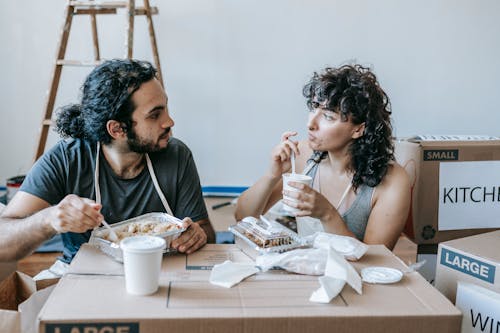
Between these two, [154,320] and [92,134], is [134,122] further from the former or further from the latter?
[154,320]

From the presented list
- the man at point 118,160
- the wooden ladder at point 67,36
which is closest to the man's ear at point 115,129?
the man at point 118,160

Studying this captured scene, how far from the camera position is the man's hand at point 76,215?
1.10 metres

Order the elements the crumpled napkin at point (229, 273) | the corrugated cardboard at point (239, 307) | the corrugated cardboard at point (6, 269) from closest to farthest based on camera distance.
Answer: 1. the corrugated cardboard at point (239, 307)
2. the crumpled napkin at point (229, 273)
3. the corrugated cardboard at point (6, 269)

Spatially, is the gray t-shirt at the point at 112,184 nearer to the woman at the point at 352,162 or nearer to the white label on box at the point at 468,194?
the woman at the point at 352,162

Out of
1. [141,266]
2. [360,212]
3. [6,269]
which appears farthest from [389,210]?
[6,269]

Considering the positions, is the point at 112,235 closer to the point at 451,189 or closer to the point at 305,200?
the point at 305,200

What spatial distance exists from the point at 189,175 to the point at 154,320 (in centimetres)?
79

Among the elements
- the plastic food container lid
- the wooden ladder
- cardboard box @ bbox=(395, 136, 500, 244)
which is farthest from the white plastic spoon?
the wooden ladder

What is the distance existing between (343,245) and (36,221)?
2.40 feet

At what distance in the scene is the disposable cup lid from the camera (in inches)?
36.3

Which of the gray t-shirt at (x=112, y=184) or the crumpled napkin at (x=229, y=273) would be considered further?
the gray t-shirt at (x=112, y=184)

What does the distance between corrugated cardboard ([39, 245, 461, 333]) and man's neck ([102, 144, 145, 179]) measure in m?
0.54

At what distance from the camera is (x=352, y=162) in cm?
170

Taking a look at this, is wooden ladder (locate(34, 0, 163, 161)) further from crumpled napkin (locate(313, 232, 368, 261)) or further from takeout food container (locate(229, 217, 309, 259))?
crumpled napkin (locate(313, 232, 368, 261))
